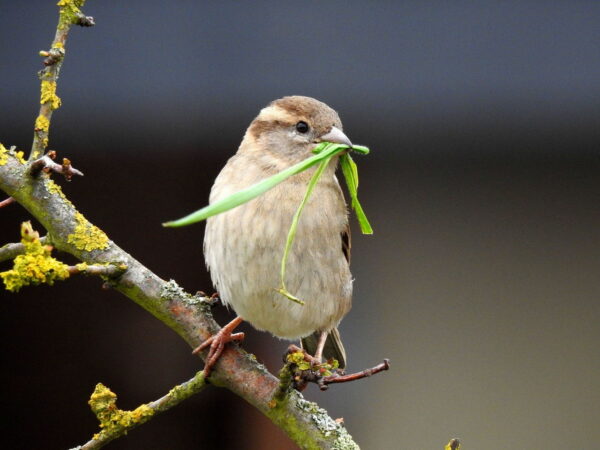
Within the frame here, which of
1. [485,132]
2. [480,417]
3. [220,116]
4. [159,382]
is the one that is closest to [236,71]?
[220,116]

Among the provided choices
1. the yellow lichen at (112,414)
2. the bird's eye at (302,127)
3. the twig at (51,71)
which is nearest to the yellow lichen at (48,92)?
the twig at (51,71)

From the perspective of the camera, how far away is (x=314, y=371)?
1.96 metres

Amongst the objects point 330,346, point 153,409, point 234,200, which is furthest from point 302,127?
point 234,200

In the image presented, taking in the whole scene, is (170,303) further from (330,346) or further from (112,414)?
(330,346)

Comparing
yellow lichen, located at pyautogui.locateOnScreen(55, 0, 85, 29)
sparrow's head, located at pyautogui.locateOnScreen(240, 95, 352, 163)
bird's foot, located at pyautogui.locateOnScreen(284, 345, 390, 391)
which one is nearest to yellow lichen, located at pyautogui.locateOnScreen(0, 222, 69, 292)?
bird's foot, located at pyautogui.locateOnScreen(284, 345, 390, 391)

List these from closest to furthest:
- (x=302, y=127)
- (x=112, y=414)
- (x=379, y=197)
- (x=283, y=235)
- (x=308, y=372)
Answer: (x=308, y=372) < (x=112, y=414) < (x=283, y=235) < (x=302, y=127) < (x=379, y=197)

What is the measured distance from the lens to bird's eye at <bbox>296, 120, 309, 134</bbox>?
297 centimetres

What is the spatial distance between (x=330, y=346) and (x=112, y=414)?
1.35 metres

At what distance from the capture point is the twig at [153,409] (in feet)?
6.57

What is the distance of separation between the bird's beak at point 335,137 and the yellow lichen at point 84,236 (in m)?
0.86

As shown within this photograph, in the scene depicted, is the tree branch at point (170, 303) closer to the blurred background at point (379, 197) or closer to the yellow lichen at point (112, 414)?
the yellow lichen at point (112, 414)

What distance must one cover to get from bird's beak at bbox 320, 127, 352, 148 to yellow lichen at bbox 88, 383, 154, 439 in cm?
102

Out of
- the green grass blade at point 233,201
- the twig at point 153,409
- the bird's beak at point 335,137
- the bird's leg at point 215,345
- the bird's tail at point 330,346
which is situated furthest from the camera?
the bird's tail at point 330,346

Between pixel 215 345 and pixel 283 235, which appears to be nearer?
pixel 215 345
